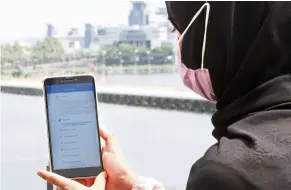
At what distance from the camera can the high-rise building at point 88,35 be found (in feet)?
5.02

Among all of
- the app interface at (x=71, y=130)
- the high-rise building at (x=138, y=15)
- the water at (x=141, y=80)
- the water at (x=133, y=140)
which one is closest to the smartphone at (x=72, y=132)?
the app interface at (x=71, y=130)

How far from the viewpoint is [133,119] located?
94.2 inches

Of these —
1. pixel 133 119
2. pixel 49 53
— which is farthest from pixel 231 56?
pixel 133 119

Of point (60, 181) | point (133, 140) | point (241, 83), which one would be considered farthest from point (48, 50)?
point (241, 83)

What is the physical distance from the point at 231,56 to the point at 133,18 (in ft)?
3.22

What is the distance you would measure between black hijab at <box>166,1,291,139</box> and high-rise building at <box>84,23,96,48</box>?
0.99 meters

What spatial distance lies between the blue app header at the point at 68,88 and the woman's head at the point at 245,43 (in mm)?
220

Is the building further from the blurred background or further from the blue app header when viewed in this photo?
the blue app header

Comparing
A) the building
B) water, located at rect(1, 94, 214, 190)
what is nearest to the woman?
water, located at rect(1, 94, 214, 190)

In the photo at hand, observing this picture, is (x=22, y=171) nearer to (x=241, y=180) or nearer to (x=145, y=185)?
(x=145, y=185)

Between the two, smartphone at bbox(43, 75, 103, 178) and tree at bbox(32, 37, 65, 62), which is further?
tree at bbox(32, 37, 65, 62)

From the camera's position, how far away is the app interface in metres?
0.71

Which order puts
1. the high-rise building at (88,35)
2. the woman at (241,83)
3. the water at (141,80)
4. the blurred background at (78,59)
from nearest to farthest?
the woman at (241,83)
the blurred background at (78,59)
the high-rise building at (88,35)
the water at (141,80)

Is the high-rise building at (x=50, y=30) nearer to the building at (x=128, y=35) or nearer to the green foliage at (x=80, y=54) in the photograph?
the green foliage at (x=80, y=54)
